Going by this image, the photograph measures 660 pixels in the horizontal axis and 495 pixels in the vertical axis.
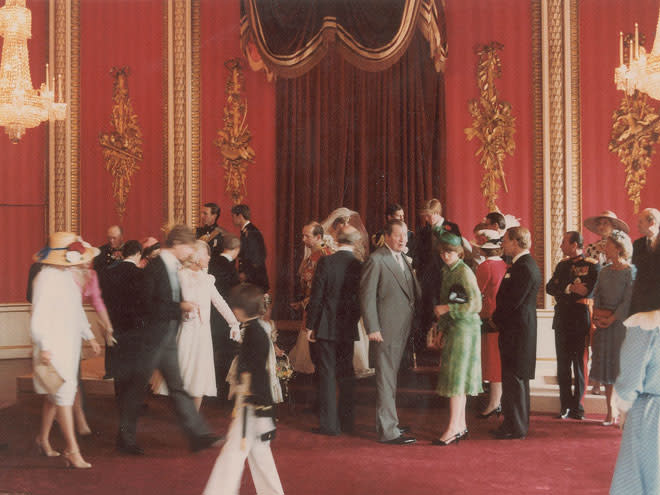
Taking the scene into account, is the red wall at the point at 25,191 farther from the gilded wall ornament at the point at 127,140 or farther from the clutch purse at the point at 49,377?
the clutch purse at the point at 49,377

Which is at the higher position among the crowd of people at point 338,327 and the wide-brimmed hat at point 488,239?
the wide-brimmed hat at point 488,239

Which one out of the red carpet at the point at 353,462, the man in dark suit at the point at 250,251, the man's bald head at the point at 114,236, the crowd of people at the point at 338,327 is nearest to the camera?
the crowd of people at the point at 338,327

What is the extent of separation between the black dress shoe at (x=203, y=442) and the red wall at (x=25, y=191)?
4962 millimetres

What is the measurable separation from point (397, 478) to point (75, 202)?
6070 millimetres

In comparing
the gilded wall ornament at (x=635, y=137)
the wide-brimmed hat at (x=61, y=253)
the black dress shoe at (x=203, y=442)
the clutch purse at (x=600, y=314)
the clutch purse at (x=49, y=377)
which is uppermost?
the gilded wall ornament at (x=635, y=137)

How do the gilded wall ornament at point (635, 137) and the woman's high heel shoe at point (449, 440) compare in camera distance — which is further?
the gilded wall ornament at point (635, 137)

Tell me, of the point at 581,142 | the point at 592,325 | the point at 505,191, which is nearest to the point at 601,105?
the point at 581,142

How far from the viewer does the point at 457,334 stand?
4910 mm

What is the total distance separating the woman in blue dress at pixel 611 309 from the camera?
504 cm

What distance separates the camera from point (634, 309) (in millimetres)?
3152

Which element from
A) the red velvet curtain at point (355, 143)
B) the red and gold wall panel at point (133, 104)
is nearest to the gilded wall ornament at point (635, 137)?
the red velvet curtain at point (355, 143)

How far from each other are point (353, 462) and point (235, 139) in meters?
5.27

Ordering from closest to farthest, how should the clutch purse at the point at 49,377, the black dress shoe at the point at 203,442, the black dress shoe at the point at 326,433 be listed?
1. the clutch purse at the point at 49,377
2. the black dress shoe at the point at 203,442
3. the black dress shoe at the point at 326,433

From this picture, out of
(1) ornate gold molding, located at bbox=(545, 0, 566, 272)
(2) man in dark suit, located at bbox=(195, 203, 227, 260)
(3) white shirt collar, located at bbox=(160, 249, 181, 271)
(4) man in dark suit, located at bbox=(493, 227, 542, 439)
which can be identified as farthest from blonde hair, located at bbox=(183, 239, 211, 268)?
(1) ornate gold molding, located at bbox=(545, 0, 566, 272)
